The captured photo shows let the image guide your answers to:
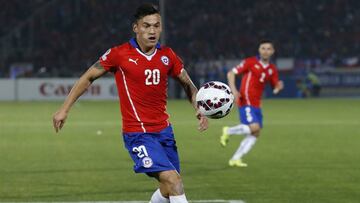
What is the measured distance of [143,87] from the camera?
23.8 feet

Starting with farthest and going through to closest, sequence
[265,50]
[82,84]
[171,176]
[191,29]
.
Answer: [191,29] → [265,50] → [82,84] → [171,176]

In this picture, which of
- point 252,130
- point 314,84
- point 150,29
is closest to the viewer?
point 150,29

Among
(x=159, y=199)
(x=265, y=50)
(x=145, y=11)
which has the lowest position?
(x=159, y=199)

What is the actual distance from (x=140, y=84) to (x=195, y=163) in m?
7.34

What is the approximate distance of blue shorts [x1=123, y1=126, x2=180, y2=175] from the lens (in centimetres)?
706

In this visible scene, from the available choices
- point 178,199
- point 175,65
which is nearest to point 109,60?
point 175,65

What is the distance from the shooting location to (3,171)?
13133mm

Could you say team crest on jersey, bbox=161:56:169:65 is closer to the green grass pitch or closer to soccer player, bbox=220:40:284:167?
the green grass pitch

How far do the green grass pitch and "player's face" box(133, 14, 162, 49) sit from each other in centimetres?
330

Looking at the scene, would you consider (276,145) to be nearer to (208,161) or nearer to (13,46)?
(208,161)

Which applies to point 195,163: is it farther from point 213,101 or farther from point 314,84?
point 314,84

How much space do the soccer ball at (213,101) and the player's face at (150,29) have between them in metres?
0.70

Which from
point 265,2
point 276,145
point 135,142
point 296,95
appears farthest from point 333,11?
point 135,142

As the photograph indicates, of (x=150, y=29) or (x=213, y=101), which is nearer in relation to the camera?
(x=150, y=29)
